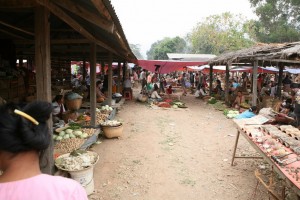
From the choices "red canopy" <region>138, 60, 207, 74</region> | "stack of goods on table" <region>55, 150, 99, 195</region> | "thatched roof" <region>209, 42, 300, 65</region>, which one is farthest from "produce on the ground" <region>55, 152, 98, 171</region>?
"red canopy" <region>138, 60, 207, 74</region>

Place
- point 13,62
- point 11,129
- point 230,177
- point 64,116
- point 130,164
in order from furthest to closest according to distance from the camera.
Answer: point 13,62 < point 64,116 < point 130,164 < point 230,177 < point 11,129

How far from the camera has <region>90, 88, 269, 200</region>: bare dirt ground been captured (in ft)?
15.7

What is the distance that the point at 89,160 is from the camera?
4.73m

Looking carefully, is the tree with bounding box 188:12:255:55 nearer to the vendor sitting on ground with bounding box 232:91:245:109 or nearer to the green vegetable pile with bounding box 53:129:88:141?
the vendor sitting on ground with bounding box 232:91:245:109

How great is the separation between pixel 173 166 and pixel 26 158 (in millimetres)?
5015

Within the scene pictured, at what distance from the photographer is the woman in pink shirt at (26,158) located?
1.21m

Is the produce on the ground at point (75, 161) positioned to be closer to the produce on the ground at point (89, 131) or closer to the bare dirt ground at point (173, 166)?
the bare dirt ground at point (173, 166)

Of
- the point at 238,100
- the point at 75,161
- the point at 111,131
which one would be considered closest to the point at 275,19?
the point at 238,100

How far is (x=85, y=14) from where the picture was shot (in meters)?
3.87

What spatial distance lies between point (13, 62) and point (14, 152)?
8.72 m

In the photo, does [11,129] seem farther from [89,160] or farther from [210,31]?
[210,31]

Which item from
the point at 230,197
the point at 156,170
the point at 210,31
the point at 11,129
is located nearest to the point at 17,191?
the point at 11,129

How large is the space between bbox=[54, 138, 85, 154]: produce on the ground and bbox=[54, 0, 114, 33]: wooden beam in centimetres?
288

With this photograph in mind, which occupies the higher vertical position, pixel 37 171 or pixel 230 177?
pixel 37 171
